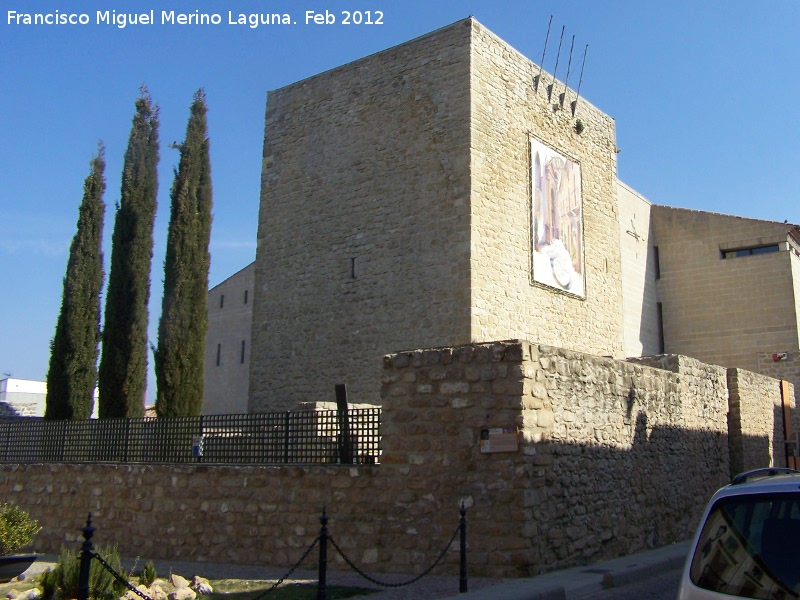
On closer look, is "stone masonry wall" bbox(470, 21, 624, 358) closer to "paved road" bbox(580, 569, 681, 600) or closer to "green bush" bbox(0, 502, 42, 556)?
"paved road" bbox(580, 569, 681, 600)

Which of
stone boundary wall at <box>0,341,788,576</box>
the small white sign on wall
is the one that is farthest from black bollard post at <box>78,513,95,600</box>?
the small white sign on wall

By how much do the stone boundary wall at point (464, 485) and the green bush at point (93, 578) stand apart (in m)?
2.56

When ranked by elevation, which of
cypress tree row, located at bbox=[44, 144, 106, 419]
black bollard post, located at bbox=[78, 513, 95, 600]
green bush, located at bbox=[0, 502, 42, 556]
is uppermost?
cypress tree row, located at bbox=[44, 144, 106, 419]

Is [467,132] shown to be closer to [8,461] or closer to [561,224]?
[561,224]

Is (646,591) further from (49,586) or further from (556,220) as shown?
(556,220)

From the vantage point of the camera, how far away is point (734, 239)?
24.9 meters

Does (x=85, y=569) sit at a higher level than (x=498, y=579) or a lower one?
higher

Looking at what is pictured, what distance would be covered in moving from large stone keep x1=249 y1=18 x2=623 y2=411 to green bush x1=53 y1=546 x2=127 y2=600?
871 centimetres

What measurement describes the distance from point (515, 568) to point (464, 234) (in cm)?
829

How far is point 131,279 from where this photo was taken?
Answer: 1728cm

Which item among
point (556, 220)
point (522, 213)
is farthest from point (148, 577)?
point (556, 220)

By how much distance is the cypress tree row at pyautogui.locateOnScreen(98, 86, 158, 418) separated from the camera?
16.6 meters

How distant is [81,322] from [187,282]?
3.11 metres

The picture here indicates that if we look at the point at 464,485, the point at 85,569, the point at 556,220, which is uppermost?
the point at 556,220
